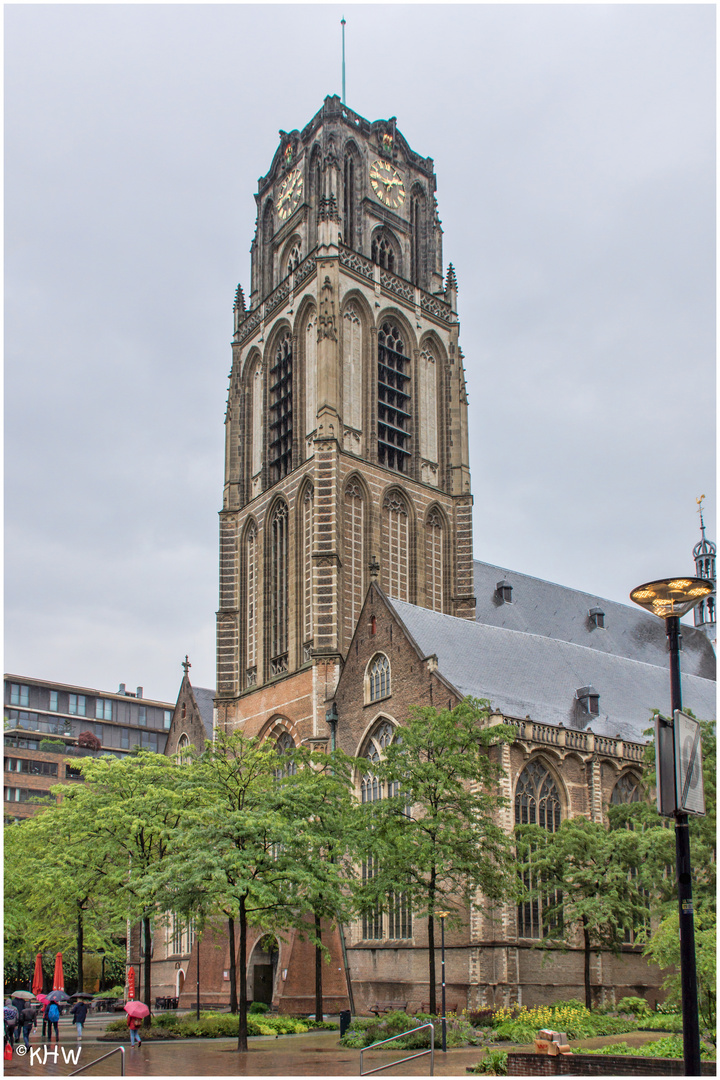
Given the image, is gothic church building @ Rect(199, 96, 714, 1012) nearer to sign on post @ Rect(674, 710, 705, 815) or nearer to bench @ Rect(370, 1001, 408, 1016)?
bench @ Rect(370, 1001, 408, 1016)

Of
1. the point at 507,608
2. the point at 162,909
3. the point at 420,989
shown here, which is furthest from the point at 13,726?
the point at 162,909

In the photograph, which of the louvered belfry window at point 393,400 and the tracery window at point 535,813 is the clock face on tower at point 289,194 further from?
the tracery window at point 535,813

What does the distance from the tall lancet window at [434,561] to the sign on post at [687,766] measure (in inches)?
1703

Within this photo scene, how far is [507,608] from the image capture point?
62.2 metres

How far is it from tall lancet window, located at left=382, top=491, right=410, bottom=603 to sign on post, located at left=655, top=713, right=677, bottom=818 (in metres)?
41.6

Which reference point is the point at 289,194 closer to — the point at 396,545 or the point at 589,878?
the point at 396,545

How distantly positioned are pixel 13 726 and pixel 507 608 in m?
60.2

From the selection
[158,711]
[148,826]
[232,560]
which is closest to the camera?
[148,826]

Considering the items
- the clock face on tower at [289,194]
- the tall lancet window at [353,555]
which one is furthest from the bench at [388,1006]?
the clock face on tower at [289,194]

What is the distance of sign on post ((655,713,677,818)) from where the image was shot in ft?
40.7

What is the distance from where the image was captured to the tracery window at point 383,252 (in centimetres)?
6388

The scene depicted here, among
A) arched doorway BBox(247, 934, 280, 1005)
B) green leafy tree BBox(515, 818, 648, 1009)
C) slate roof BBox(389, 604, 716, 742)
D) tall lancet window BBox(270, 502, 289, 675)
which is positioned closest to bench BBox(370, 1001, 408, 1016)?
green leafy tree BBox(515, 818, 648, 1009)

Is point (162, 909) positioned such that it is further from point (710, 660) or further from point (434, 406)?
point (710, 660)

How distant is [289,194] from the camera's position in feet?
217
